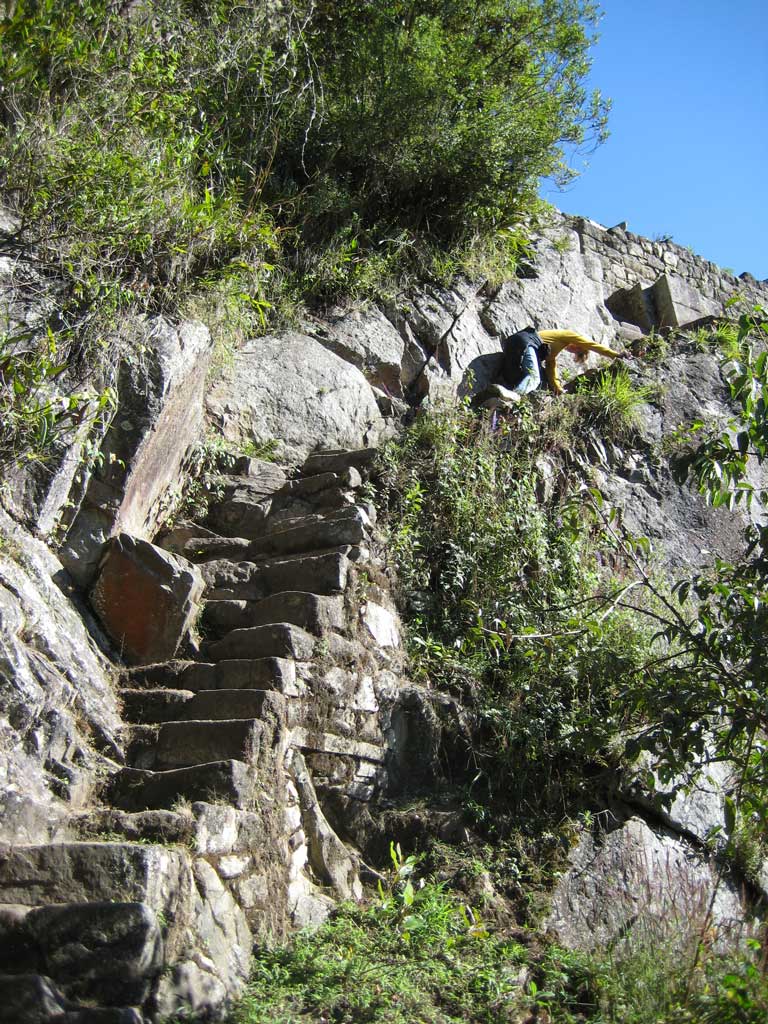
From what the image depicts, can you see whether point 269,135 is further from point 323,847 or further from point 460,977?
point 460,977

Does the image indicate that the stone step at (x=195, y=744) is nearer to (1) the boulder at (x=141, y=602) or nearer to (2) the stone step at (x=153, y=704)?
(2) the stone step at (x=153, y=704)

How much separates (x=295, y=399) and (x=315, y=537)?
1.76m

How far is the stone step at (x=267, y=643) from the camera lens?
13.4 feet

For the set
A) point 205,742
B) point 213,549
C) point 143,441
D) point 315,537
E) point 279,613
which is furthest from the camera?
point 213,549

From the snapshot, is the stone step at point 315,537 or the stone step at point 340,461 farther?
the stone step at point 340,461

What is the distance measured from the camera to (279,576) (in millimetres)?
4727

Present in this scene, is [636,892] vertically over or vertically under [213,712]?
under

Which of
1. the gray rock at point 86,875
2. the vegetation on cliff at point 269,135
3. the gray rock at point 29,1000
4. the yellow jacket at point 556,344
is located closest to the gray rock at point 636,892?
the gray rock at point 86,875

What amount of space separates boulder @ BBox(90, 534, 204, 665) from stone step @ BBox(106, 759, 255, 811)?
90cm

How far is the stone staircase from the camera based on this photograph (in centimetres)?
257

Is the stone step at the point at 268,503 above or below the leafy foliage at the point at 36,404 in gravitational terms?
above

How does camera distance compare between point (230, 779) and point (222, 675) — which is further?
point (222, 675)

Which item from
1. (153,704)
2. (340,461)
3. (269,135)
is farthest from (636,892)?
(269,135)

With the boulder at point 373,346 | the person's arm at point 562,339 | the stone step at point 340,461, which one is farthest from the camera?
the person's arm at point 562,339
